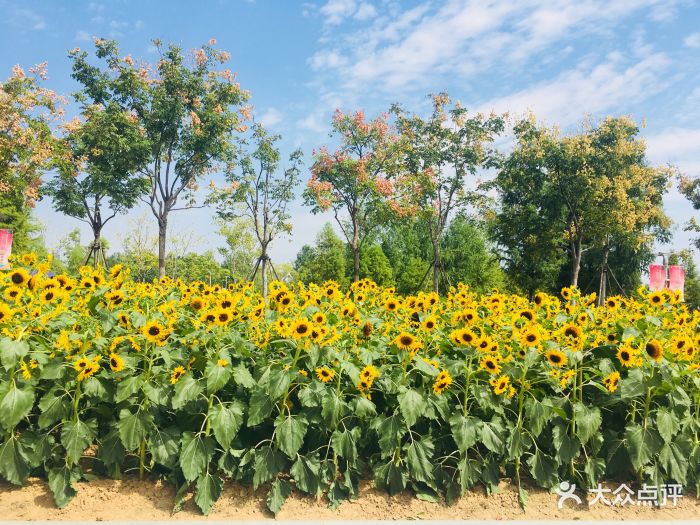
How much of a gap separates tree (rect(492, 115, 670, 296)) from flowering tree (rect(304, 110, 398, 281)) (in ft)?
19.6

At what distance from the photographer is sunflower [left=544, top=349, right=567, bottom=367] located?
399 centimetres

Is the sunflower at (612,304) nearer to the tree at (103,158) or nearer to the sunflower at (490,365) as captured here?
the sunflower at (490,365)

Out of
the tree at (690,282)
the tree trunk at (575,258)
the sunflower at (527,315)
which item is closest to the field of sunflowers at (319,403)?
the sunflower at (527,315)

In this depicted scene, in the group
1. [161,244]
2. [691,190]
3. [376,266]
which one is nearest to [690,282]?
[691,190]

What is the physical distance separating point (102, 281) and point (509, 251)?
3011 centimetres

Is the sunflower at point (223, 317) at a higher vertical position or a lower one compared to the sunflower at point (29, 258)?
lower

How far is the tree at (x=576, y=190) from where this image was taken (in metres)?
26.8

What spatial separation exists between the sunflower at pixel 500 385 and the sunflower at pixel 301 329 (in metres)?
1.37

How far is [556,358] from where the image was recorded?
400 centimetres

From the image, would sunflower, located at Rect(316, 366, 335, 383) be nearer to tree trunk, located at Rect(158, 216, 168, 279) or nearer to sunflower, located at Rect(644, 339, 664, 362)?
sunflower, located at Rect(644, 339, 664, 362)

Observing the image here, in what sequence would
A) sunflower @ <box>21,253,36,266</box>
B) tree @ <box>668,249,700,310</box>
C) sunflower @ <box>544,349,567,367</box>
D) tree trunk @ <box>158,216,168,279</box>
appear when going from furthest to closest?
tree @ <box>668,249,700,310</box> < tree trunk @ <box>158,216,168,279</box> < sunflower @ <box>21,253,36,266</box> < sunflower @ <box>544,349,567,367</box>

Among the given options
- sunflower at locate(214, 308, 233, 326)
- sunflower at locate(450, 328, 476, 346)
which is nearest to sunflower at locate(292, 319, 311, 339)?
sunflower at locate(214, 308, 233, 326)

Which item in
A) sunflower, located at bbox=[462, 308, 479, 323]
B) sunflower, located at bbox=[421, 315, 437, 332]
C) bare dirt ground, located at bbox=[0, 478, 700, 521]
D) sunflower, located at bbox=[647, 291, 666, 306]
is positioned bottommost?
bare dirt ground, located at bbox=[0, 478, 700, 521]

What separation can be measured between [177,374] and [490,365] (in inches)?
85.5
